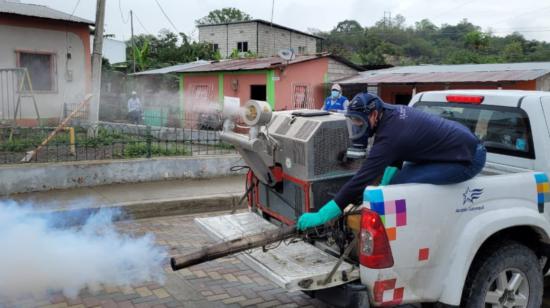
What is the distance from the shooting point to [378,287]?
10.3 feet

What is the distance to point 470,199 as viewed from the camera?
335cm

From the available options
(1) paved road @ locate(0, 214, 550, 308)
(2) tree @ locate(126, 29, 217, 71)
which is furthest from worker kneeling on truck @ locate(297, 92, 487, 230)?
(2) tree @ locate(126, 29, 217, 71)

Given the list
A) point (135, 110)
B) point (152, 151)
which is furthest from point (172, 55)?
point (152, 151)

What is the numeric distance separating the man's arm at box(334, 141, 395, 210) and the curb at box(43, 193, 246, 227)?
13.6ft

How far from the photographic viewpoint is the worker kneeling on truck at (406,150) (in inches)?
132

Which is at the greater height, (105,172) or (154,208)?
(105,172)

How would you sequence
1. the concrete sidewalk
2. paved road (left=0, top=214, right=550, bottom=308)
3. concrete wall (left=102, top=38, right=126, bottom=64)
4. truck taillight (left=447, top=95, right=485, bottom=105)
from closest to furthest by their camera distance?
truck taillight (left=447, top=95, right=485, bottom=105) < paved road (left=0, top=214, right=550, bottom=308) < the concrete sidewalk < concrete wall (left=102, top=38, right=126, bottom=64)

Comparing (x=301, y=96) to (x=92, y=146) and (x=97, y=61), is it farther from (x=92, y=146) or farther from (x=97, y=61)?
(x=92, y=146)

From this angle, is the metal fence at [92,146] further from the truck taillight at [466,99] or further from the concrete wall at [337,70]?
the concrete wall at [337,70]

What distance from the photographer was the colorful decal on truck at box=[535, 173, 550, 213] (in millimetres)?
3691

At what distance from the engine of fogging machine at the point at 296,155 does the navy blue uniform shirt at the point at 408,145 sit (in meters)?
A: 0.63

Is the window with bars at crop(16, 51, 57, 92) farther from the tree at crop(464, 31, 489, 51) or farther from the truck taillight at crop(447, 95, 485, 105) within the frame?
the tree at crop(464, 31, 489, 51)

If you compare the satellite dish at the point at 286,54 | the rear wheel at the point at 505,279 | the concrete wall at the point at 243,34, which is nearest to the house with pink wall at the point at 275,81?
the satellite dish at the point at 286,54

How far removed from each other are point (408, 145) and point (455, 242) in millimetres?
707
